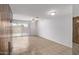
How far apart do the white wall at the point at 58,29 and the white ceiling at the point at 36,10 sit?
0.12 m

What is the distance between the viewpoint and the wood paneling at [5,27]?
2.21 metres

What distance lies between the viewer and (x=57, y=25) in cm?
241

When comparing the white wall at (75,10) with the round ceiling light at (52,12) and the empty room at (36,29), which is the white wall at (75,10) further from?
the round ceiling light at (52,12)

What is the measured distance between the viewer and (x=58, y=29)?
2396mm

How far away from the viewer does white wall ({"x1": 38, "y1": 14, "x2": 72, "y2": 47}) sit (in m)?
2.36

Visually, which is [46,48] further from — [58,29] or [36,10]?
[36,10]

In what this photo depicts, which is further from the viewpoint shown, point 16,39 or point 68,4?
point 16,39

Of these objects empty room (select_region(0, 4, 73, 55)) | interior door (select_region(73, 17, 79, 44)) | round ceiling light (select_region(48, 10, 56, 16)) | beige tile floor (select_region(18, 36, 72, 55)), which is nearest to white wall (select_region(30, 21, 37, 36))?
empty room (select_region(0, 4, 73, 55))

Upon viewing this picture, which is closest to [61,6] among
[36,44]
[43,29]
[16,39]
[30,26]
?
[43,29]

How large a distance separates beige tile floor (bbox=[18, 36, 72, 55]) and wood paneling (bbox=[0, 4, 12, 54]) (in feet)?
1.56

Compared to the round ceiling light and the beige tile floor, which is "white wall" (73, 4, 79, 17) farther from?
the beige tile floor

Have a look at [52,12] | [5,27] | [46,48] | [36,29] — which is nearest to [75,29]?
[52,12]

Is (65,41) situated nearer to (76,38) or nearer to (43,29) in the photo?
(76,38)

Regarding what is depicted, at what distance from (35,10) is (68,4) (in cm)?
72
